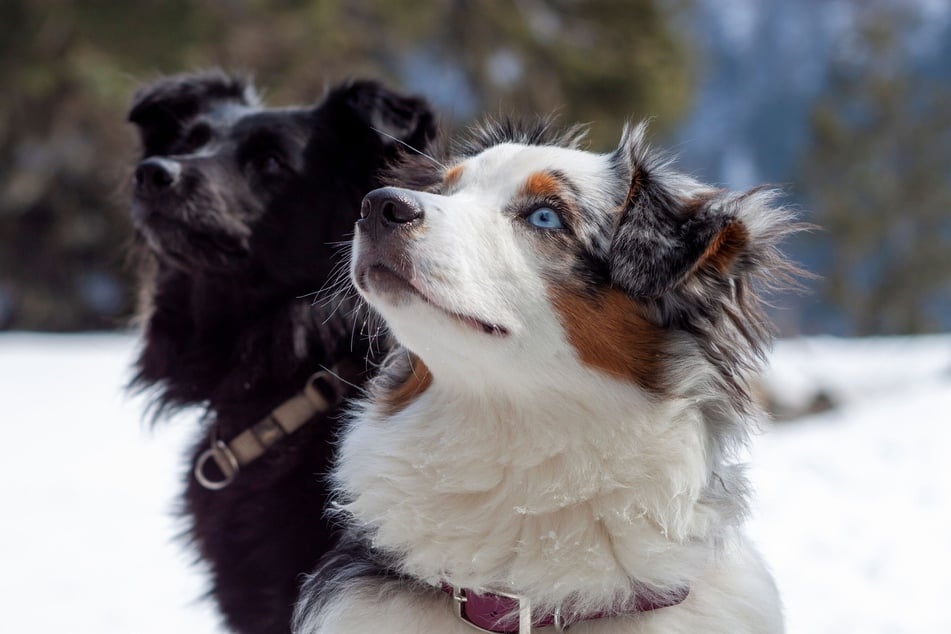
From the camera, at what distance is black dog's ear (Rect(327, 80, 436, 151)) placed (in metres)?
3.19

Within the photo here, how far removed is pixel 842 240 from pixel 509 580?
2440 cm

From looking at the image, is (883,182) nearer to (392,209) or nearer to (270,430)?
(270,430)

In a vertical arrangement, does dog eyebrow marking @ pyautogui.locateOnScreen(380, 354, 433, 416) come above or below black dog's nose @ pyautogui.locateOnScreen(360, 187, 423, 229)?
below

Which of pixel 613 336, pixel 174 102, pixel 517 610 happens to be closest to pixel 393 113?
pixel 174 102

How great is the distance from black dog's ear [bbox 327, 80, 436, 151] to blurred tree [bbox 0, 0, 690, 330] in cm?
1153

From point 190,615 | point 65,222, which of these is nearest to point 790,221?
point 190,615

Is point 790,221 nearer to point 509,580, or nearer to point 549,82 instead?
point 509,580

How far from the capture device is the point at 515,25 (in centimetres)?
1614

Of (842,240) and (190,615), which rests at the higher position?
(842,240)

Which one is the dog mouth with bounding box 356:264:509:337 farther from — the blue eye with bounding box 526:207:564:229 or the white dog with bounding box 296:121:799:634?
the blue eye with bounding box 526:207:564:229

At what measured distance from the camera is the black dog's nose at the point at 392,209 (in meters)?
2.06

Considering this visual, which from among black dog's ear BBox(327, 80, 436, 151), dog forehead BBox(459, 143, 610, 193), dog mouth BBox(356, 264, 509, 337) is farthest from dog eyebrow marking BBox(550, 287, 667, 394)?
black dog's ear BBox(327, 80, 436, 151)

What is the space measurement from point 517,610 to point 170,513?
159cm

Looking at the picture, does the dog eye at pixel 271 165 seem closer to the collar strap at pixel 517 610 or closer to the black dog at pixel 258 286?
the black dog at pixel 258 286
